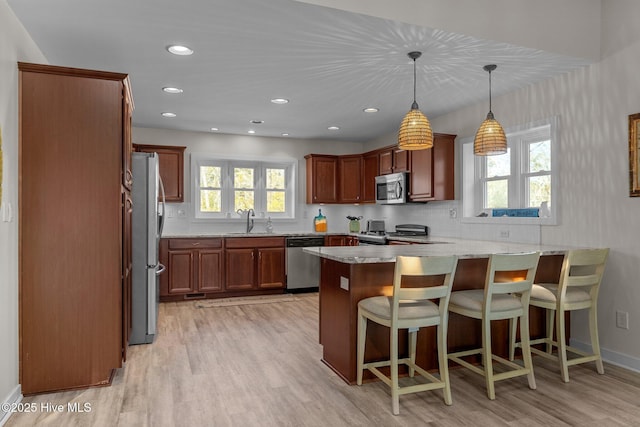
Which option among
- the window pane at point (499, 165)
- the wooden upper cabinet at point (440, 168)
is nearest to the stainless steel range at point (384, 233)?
the wooden upper cabinet at point (440, 168)

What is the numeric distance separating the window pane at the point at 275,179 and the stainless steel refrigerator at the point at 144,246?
3151 mm

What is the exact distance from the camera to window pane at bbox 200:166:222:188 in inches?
252

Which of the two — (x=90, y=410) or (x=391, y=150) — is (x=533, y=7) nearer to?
(x=391, y=150)

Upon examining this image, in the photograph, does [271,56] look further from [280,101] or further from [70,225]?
[70,225]

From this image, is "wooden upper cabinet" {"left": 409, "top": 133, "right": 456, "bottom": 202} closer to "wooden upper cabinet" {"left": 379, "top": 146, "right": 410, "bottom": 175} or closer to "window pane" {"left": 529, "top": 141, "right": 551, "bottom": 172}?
"wooden upper cabinet" {"left": 379, "top": 146, "right": 410, "bottom": 175}

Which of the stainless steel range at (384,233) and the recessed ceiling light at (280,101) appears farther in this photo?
the stainless steel range at (384,233)

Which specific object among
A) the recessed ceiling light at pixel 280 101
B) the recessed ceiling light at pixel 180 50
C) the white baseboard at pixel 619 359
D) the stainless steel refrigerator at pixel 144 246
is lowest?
the white baseboard at pixel 619 359

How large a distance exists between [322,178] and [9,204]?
4.66m

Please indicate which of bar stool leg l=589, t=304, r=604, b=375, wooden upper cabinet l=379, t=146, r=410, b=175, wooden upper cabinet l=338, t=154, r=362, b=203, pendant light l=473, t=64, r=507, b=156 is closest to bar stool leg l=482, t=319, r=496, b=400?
bar stool leg l=589, t=304, r=604, b=375

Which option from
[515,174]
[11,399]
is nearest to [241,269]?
[11,399]

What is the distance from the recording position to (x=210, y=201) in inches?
254

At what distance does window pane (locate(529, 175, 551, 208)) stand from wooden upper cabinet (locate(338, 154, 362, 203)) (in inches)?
111

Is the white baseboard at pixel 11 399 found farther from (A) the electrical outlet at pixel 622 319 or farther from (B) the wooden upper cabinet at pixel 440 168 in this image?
(B) the wooden upper cabinet at pixel 440 168

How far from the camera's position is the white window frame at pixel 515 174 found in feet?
12.4
